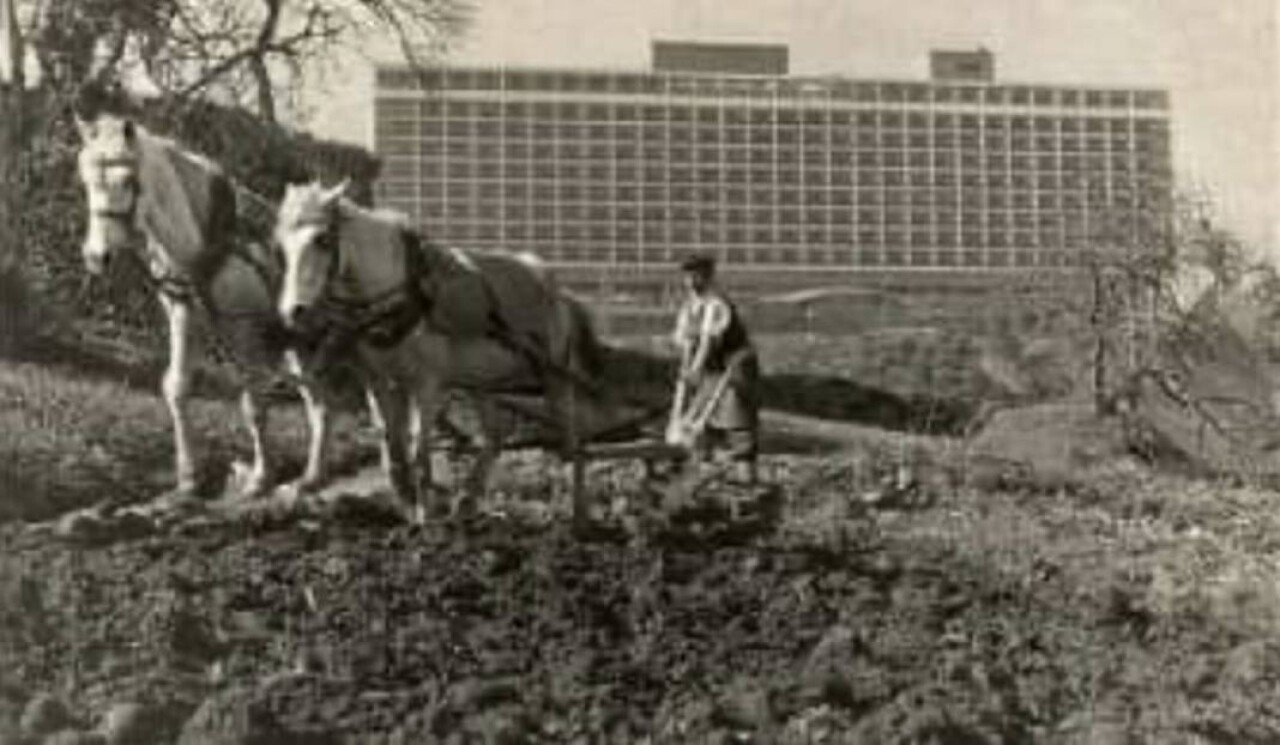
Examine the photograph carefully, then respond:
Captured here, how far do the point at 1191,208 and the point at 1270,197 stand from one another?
202 cm

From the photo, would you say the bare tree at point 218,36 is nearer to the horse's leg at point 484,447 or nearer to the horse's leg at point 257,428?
the horse's leg at point 484,447

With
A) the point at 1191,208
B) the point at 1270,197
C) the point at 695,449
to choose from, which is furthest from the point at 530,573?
the point at 1191,208

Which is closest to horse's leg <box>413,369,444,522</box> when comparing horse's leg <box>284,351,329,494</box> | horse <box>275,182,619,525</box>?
horse <box>275,182,619,525</box>

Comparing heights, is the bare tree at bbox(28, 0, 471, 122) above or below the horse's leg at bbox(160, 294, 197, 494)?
above

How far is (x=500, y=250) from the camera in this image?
703 cm

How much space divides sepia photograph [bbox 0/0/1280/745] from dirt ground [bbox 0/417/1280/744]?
14mm

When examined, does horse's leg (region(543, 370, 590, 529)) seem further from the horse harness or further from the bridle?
the bridle

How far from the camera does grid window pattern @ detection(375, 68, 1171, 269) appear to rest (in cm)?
730

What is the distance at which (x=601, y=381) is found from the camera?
6.99 m

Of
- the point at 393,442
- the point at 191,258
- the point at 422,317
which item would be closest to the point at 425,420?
the point at 393,442

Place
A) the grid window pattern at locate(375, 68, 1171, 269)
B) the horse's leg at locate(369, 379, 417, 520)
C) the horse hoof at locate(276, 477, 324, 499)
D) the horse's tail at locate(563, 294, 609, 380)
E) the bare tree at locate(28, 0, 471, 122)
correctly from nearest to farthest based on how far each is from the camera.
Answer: the horse hoof at locate(276, 477, 324, 499), the horse's leg at locate(369, 379, 417, 520), the horse's tail at locate(563, 294, 609, 380), the grid window pattern at locate(375, 68, 1171, 269), the bare tree at locate(28, 0, 471, 122)

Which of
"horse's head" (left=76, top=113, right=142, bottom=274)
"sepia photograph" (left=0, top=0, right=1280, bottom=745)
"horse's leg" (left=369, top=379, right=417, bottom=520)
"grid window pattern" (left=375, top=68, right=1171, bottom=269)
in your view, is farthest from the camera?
"grid window pattern" (left=375, top=68, right=1171, bottom=269)

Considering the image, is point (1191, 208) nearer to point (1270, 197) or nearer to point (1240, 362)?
point (1240, 362)

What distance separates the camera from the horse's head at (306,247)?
5.91 metres
